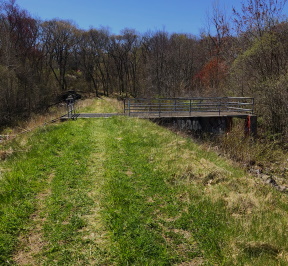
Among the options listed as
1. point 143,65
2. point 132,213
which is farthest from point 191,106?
point 143,65

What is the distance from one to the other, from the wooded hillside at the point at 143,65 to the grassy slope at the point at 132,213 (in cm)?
→ 1239

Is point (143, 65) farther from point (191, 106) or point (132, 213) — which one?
point (132, 213)

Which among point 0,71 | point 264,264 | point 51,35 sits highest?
point 51,35

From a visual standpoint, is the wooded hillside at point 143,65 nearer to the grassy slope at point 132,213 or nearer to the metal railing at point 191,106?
the metal railing at point 191,106

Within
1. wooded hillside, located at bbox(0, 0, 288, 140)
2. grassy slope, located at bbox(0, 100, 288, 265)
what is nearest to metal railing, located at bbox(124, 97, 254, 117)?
wooded hillside, located at bbox(0, 0, 288, 140)

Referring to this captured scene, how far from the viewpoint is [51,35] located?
1919 inches

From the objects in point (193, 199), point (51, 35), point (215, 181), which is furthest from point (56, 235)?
point (51, 35)

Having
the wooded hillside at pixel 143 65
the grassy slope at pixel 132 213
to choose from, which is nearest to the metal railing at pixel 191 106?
the wooded hillside at pixel 143 65

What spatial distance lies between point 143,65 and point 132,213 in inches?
1950

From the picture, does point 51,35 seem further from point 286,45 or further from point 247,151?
point 247,151

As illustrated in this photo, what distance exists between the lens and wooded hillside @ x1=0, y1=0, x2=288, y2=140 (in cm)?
1831

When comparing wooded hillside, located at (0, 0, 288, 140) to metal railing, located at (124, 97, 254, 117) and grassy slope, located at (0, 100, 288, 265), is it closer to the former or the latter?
metal railing, located at (124, 97, 254, 117)

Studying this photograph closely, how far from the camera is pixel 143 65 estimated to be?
170 feet

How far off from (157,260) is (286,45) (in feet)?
61.6
